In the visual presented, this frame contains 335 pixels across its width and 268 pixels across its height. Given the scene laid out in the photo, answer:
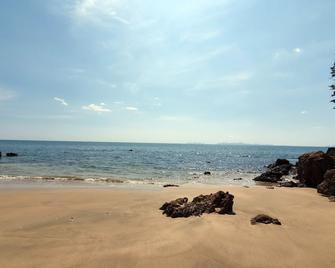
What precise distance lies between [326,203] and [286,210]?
312cm

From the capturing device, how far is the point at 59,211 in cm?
1227

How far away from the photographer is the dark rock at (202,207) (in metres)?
11.0

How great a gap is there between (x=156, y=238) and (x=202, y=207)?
340 centimetres

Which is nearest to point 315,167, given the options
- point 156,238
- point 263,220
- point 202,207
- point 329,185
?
point 329,185

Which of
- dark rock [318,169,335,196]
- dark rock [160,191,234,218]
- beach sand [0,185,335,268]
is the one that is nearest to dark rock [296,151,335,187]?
dark rock [318,169,335,196]

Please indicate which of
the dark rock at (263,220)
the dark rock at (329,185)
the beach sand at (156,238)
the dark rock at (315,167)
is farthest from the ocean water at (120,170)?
the dark rock at (263,220)

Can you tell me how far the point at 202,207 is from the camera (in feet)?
36.9

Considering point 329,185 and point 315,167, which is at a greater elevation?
point 315,167

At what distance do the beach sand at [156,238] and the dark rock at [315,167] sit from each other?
416 inches

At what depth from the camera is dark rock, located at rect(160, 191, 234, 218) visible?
36.1ft

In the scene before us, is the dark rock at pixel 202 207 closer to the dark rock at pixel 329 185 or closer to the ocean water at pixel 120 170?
the dark rock at pixel 329 185

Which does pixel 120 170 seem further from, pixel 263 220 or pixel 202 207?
pixel 263 220

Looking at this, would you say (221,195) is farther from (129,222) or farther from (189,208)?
(129,222)

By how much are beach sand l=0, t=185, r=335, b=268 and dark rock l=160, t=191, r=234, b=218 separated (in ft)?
1.46
